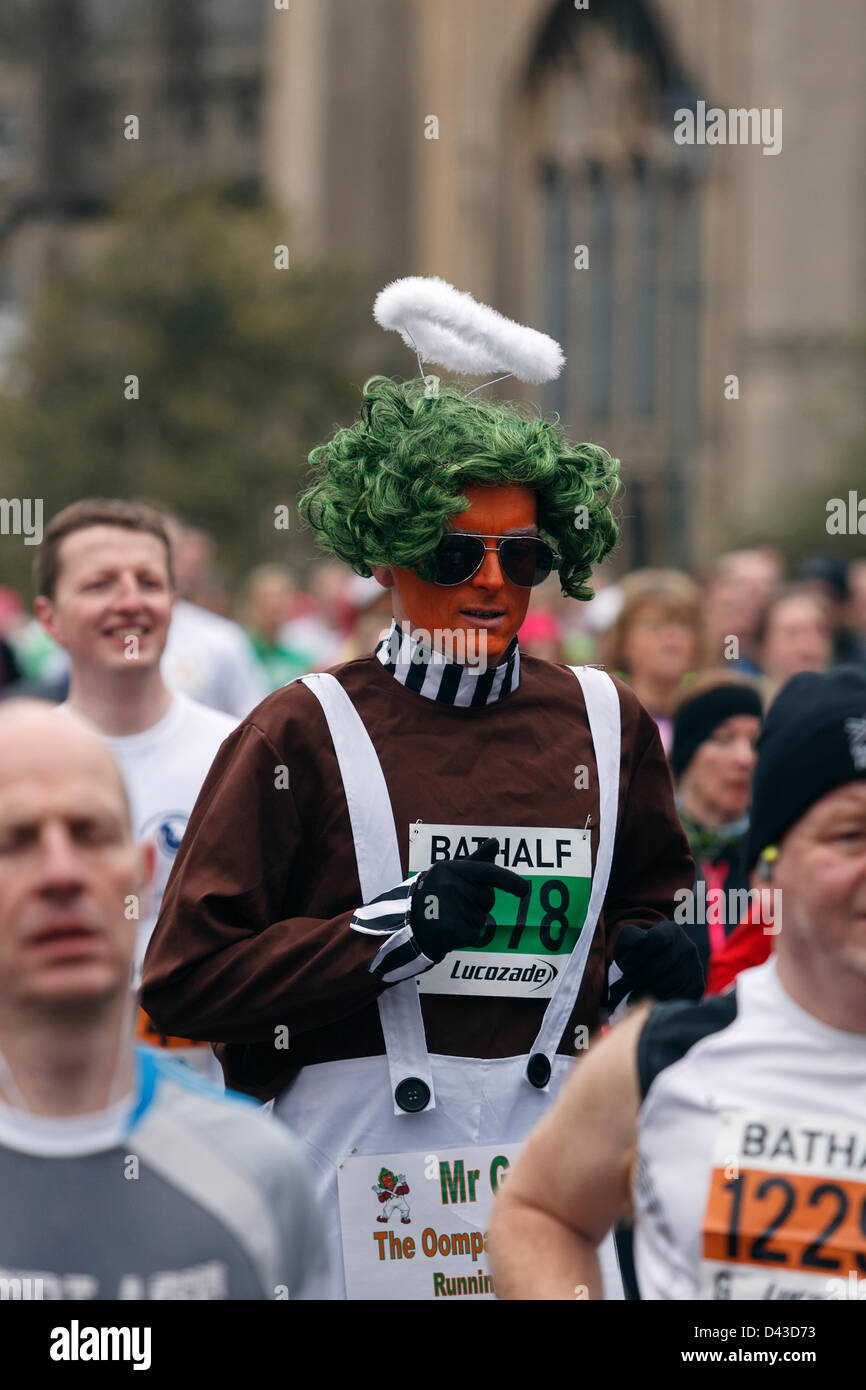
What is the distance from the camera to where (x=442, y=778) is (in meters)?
3.60

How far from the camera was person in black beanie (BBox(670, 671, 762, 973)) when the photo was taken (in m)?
5.79

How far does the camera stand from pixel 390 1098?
3.53 meters

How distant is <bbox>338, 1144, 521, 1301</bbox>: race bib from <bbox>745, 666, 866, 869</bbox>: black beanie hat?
3.33ft

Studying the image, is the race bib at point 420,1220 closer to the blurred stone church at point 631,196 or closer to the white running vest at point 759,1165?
the white running vest at point 759,1165

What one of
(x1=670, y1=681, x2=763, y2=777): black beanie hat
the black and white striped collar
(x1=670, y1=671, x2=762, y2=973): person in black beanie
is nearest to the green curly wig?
the black and white striped collar

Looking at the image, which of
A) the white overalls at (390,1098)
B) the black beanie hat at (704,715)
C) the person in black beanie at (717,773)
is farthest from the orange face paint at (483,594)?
the black beanie hat at (704,715)

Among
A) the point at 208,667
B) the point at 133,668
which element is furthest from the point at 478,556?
the point at 208,667

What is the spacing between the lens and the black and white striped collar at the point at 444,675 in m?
3.64

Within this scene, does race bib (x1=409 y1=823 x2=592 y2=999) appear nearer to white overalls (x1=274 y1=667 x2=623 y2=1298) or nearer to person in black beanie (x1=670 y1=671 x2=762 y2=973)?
white overalls (x1=274 y1=667 x2=623 y2=1298)

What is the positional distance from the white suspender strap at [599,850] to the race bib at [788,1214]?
1.04 m
